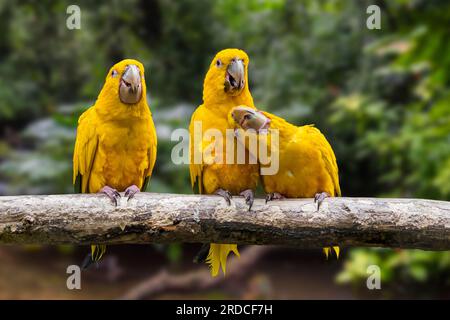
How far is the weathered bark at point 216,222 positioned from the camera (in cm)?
307

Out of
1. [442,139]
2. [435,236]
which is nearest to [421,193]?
[442,139]

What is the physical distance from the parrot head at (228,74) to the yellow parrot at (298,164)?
0.26 meters

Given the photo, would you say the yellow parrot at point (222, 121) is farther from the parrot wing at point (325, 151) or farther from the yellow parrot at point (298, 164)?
the parrot wing at point (325, 151)

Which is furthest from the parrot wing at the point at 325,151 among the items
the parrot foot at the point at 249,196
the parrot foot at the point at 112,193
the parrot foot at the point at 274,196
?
the parrot foot at the point at 112,193

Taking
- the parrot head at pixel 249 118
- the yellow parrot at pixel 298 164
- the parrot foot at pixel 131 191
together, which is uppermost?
the parrot head at pixel 249 118

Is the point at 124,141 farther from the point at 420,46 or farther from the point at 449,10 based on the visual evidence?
the point at 449,10

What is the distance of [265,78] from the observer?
7574 millimetres

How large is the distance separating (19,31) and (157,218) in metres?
6.49

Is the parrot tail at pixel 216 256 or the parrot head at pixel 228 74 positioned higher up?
the parrot head at pixel 228 74

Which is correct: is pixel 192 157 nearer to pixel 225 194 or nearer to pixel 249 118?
pixel 225 194

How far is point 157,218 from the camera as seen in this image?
10.1 feet

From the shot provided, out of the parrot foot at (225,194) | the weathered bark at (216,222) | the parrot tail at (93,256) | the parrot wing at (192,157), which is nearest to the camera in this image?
the weathered bark at (216,222)

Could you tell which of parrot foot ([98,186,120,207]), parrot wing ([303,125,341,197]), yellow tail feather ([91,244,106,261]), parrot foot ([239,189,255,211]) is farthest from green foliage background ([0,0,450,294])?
parrot foot ([239,189,255,211])

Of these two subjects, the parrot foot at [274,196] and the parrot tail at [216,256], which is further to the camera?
the parrot tail at [216,256]
